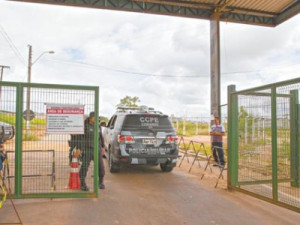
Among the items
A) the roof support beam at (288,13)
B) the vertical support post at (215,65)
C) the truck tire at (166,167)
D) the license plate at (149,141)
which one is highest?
the roof support beam at (288,13)

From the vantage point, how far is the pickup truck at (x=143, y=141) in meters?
8.49

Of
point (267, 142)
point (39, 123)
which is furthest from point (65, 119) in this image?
point (267, 142)

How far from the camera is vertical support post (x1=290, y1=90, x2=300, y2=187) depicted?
5457 millimetres

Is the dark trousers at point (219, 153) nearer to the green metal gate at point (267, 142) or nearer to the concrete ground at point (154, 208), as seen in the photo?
the concrete ground at point (154, 208)

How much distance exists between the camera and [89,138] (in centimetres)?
639

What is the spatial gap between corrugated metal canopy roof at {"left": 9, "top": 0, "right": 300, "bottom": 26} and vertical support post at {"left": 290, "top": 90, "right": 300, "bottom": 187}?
27.1ft

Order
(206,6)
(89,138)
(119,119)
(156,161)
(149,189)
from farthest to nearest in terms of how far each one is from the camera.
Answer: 1. (206,6)
2. (119,119)
3. (156,161)
4. (149,189)
5. (89,138)

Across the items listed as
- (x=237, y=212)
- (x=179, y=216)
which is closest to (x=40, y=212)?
(x=179, y=216)

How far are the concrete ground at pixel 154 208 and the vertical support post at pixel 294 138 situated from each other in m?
0.77

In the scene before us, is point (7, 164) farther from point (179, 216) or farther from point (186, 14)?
point (186, 14)

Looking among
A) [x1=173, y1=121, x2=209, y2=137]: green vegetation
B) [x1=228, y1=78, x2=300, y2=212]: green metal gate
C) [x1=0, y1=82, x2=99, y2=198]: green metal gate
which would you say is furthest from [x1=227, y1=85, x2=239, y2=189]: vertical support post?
[x1=173, y1=121, x2=209, y2=137]: green vegetation

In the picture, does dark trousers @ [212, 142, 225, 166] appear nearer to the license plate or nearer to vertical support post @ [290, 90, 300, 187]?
the license plate

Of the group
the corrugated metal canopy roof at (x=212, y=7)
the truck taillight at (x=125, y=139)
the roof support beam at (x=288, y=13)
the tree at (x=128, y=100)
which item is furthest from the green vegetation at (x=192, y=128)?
the truck taillight at (x=125, y=139)

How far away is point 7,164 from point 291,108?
236 inches
